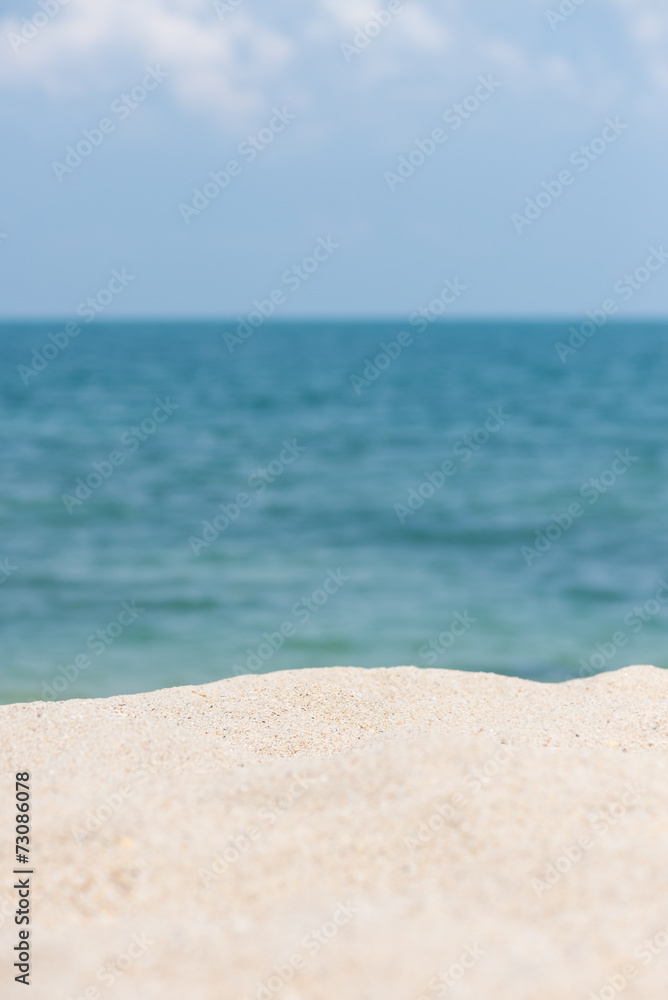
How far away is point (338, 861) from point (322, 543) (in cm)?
1115

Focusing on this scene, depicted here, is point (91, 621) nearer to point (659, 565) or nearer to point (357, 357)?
point (659, 565)

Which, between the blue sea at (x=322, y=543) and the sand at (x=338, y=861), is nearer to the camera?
the sand at (x=338, y=861)

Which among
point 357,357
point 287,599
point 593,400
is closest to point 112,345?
point 357,357

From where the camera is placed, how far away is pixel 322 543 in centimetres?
1451

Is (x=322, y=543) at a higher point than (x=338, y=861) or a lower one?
lower

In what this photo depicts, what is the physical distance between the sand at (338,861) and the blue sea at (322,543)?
5065 mm

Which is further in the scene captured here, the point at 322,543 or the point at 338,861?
the point at 322,543

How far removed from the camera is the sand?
2.80 meters

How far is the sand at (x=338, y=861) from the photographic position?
2797mm

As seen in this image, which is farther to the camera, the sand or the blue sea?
the blue sea

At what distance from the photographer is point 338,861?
11.1 ft

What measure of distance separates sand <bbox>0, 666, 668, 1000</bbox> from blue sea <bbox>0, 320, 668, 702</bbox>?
5065 mm

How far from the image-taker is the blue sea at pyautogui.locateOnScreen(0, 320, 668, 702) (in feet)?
33.9

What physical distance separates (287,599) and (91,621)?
229cm
